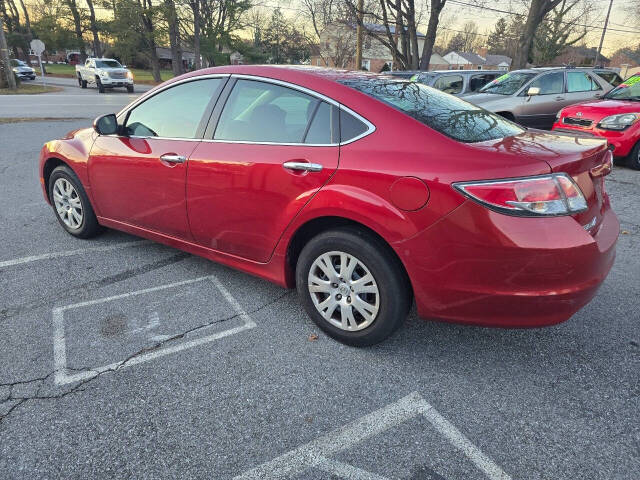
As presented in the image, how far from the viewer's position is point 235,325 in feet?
9.64

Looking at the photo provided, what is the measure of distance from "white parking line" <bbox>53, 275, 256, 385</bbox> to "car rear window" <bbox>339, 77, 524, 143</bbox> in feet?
5.56

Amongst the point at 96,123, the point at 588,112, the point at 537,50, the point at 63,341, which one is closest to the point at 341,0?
the point at 588,112

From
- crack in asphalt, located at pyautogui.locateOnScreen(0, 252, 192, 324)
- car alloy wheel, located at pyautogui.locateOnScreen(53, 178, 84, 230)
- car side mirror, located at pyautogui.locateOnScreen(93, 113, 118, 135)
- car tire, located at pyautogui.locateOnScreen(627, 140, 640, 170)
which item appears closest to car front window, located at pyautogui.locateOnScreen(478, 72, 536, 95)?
car tire, located at pyautogui.locateOnScreen(627, 140, 640, 170)

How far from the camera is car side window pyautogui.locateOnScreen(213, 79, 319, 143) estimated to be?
2.72 m

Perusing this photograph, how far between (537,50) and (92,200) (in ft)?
181

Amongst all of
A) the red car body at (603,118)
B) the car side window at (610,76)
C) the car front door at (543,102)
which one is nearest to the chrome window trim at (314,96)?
the red car body at (603,118)

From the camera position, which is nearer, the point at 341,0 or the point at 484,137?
the point at 484,137

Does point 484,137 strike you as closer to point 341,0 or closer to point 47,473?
point 47,473

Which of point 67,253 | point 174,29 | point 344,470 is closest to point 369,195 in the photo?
point 344,470

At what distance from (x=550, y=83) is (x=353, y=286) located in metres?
9.41

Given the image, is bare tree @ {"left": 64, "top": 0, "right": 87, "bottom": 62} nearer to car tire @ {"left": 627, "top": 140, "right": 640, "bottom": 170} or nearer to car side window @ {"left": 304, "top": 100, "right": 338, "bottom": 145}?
car tire @ {"left": 627, "top": 140, "right": 640, "bottom": 170}

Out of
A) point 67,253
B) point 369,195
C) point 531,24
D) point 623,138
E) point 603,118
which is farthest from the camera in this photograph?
point 531,24

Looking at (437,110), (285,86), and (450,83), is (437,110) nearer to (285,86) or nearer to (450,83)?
(285,86)

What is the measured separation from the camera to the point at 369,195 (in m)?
2.34
